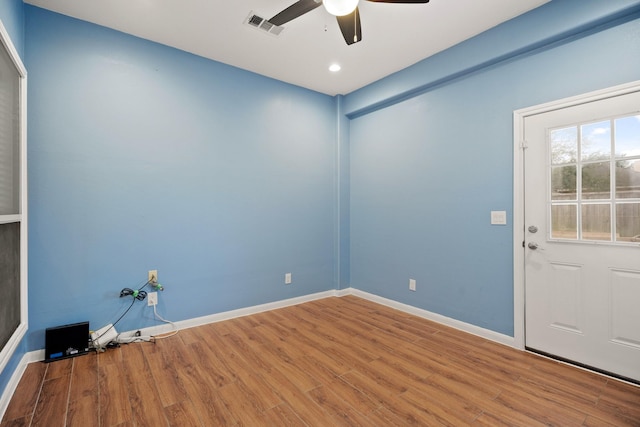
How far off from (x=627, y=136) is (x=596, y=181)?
34 cm

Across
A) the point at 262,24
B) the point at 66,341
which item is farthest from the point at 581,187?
the point at 66,341

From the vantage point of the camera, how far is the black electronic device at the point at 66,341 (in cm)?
230

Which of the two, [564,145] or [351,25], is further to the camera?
[564,145]

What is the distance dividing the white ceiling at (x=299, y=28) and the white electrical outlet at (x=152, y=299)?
2.43 meters

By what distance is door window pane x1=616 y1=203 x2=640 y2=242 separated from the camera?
6.65ft

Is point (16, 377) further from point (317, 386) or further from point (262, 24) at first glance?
point (262, 24)

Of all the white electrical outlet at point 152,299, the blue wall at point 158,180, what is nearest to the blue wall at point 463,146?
the blue wall at point 158,180

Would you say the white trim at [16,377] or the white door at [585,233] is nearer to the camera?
the white trim at [16,377]

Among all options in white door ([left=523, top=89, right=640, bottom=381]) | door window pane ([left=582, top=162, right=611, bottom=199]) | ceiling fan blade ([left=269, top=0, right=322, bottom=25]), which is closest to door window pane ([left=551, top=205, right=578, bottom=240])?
white door ([left=523, top=89, right=640, bottom=381])

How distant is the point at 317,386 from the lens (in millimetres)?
2014

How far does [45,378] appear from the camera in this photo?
6.82 feet

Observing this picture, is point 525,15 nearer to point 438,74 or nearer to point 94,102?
point 438,74

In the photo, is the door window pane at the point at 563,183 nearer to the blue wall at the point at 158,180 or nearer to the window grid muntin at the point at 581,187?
the window grid muntin at the point at 581,187

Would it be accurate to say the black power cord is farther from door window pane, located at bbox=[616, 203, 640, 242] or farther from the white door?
door window pane, located at bbox=[616, 203, 640, 242]
